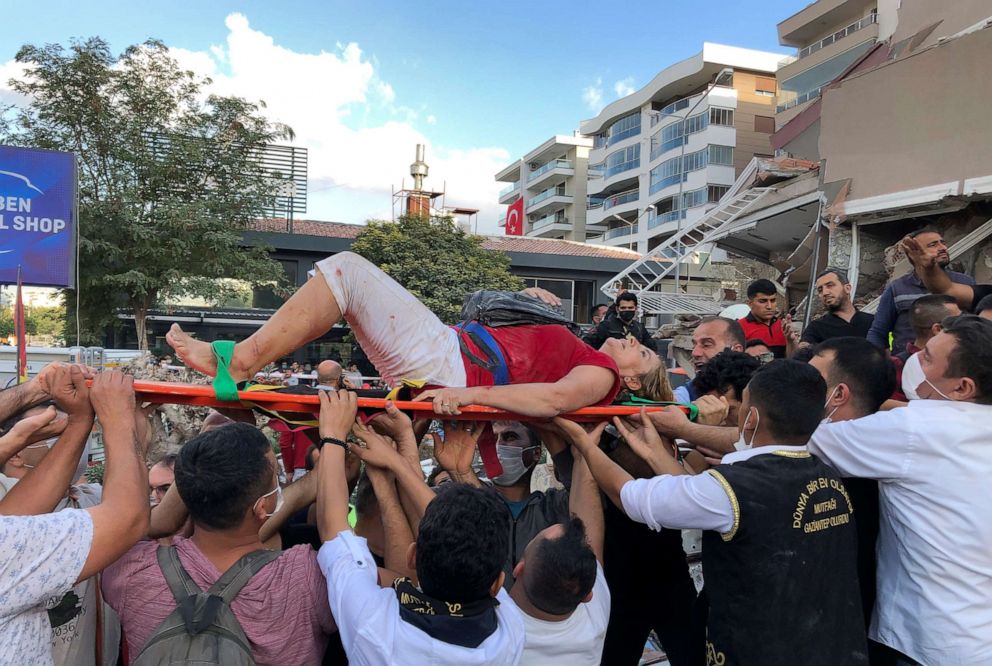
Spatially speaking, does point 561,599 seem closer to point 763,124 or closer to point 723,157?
point 723,157

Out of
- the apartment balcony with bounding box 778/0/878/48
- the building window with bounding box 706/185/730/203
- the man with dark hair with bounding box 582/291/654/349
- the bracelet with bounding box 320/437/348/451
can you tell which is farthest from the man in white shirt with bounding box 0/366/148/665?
the building window with bounding box 706/185/730/203

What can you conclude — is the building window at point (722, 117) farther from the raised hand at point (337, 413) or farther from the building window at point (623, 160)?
the raised hand at point (337, 413)

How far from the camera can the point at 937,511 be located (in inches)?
82.0

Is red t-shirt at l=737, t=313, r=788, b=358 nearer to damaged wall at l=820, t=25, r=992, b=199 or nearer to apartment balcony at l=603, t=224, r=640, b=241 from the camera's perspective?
damaged wall at l=820, t=25, r=992, b=199

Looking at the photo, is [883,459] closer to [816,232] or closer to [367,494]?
[367,494]

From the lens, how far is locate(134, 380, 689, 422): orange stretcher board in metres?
2.26

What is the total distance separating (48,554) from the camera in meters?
1.51

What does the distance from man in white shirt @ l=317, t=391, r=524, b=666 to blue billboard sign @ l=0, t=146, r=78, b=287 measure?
719cm

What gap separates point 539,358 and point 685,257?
21835 mm

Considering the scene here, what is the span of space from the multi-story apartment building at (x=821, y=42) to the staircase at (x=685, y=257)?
31.3ft

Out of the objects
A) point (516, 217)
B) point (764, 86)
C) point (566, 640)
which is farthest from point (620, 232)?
point (566, 640)

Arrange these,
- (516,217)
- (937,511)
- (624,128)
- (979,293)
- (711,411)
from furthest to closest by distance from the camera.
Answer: (516,217), (624,128), (979,293), (711,411), (937,511)

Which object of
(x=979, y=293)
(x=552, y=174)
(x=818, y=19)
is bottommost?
(x=979, y=293)

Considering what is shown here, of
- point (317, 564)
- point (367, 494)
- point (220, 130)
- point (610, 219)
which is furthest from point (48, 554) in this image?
point (610, 219)
